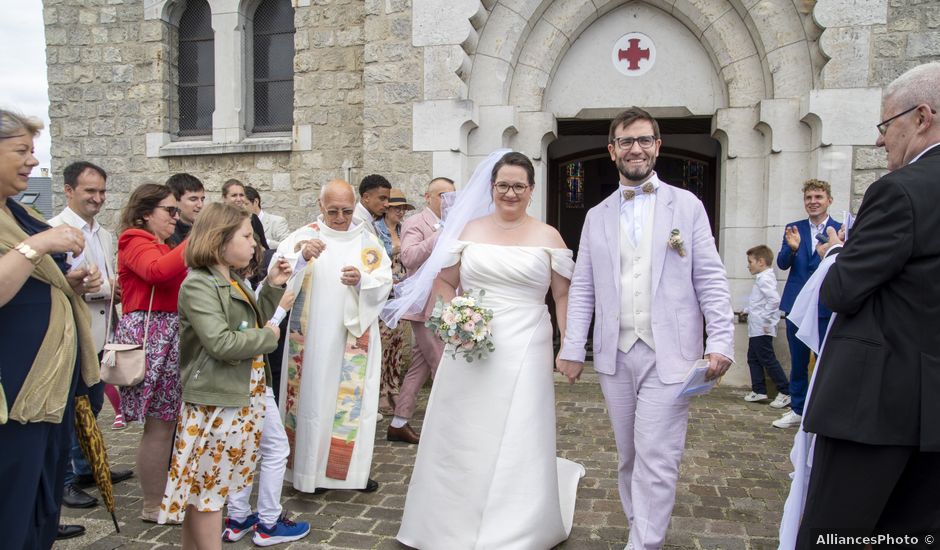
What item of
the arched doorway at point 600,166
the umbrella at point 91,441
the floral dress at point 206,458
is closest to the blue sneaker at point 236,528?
the floral dress at point 206,458

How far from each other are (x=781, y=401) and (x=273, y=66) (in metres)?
7.46

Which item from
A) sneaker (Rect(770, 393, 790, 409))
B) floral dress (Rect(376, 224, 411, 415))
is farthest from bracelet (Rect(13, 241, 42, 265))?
sneaker (Rect(770, 393, 790, 409))

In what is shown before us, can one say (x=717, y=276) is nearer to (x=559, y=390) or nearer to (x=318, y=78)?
(x=559, y=390)

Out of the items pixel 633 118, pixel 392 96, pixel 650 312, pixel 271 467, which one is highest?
pixel 392 96

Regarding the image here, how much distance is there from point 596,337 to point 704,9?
5301 millimetres

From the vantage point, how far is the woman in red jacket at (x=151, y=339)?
3721 mm

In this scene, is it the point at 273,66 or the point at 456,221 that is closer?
the point at 456,221

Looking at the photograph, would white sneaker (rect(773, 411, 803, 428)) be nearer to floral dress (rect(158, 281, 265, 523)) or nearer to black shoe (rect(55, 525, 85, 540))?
floral dress (rect(158, 281, 265, 523))

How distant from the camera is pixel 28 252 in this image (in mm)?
2307

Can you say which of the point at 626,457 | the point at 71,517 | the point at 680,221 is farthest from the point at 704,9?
the point at 71,517

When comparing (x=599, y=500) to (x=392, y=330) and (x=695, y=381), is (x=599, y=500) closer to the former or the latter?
(x=695, y=381)

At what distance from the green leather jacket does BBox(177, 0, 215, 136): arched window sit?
6.80 m

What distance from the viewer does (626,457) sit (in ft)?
11.1

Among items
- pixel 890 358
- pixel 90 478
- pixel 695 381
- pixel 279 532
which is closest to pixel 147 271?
pixel 279 532
